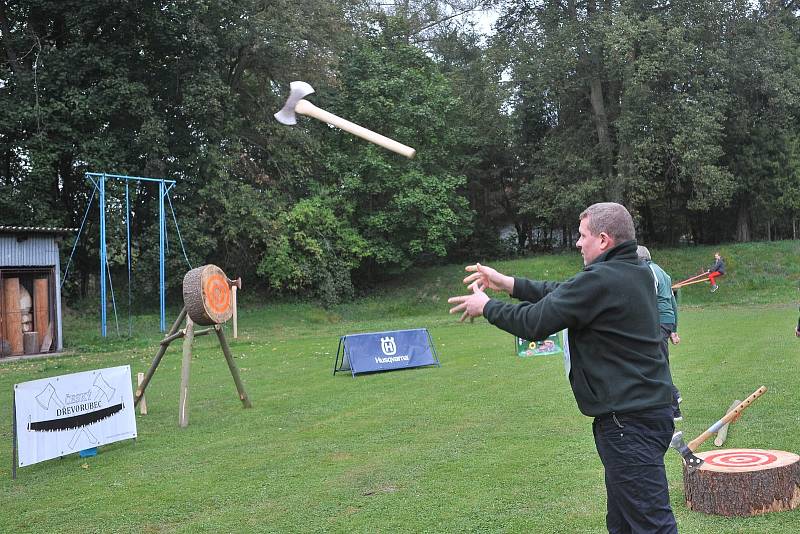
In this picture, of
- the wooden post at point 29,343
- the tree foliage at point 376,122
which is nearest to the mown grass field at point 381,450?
the wooden post at point 29,343

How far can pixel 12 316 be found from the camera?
73.5 ft

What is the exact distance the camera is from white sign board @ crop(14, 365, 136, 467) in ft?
27.5

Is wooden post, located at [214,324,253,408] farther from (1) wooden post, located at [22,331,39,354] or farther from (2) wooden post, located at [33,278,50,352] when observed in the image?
(2) wooden post, located at [33,278,50,352]

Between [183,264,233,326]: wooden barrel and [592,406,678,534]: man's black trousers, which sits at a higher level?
[183,264,233,326]: wooden barrel

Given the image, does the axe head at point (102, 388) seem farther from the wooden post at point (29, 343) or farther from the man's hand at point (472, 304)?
the wooden post at point (29, 343)

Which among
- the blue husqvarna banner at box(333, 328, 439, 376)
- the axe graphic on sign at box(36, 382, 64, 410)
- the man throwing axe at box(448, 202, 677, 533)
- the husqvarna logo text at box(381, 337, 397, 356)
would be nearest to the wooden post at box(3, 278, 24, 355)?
the blue husqvarna banner at box(333, 328, 439, 376)

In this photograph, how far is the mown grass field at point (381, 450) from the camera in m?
6.32

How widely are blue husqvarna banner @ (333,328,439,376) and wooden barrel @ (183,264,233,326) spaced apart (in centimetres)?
419

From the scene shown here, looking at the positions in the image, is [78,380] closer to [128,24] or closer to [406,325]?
[406,325]

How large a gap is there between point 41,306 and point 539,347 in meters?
15.5

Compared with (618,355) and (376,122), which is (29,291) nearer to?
(376,122)

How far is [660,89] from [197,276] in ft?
104

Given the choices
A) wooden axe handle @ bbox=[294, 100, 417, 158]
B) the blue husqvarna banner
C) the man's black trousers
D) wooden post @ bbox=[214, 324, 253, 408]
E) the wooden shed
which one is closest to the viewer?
the man's black trousers

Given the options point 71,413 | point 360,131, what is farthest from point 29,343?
point 360,131
